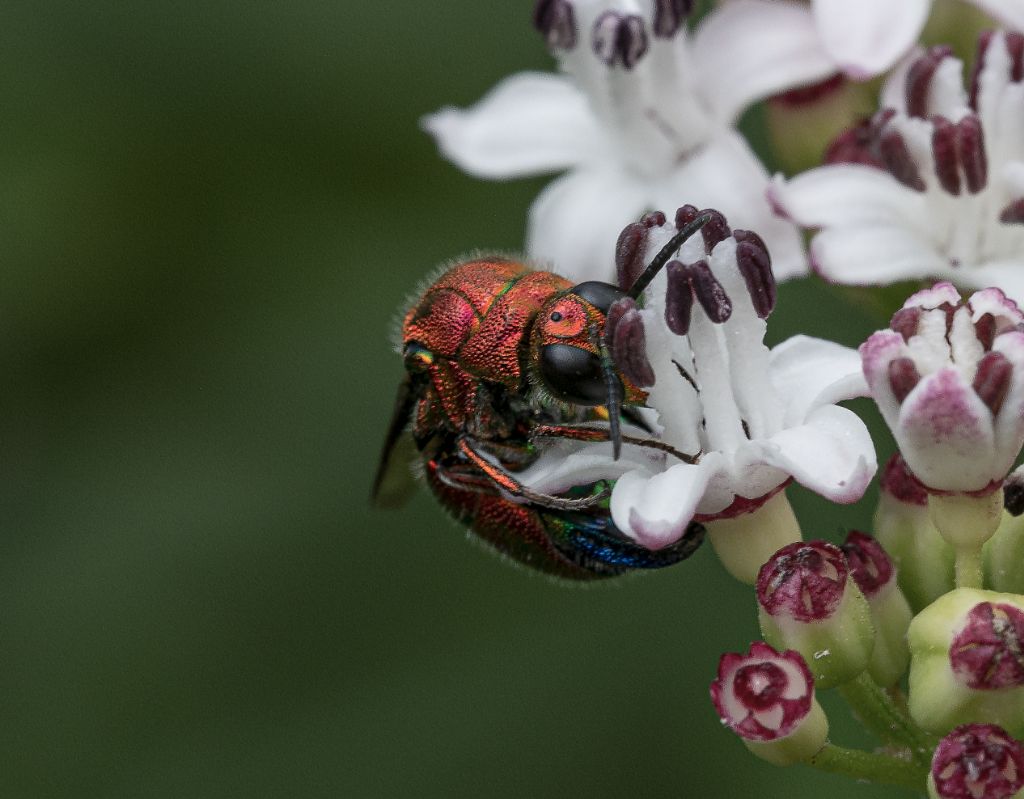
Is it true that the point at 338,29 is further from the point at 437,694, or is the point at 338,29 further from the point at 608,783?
the point at 608,783

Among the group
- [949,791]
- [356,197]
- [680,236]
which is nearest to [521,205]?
[356,197]

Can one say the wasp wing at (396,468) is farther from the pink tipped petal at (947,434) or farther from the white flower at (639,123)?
the pink tipped petal at (947,434)

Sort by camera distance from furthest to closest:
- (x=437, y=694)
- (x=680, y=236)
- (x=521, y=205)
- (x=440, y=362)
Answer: (x=521, y=205) < (x=437, y=694) < (x=440, y=362) < (x=680, y=236)

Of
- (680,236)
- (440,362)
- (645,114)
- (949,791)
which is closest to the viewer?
(949,791)

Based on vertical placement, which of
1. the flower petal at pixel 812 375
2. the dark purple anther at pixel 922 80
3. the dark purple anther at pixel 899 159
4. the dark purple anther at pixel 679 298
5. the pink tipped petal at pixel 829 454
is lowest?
the pink tipped petal at pixel 829 454

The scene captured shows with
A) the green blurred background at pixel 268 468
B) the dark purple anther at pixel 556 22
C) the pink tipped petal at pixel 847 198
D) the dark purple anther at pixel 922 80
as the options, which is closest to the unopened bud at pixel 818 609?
the pink tipped petal at pixel 847 198

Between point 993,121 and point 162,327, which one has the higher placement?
point 993,121

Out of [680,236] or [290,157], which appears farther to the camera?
[290,157]
